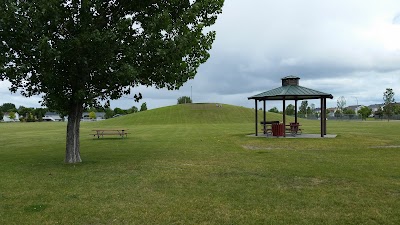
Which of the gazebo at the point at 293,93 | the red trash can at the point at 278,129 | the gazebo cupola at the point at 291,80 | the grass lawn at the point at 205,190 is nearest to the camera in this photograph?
the grass lawn at the point at 205,190

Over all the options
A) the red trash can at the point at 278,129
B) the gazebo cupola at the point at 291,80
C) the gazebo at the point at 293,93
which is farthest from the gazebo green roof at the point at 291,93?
the red trash can at the point at 278,129

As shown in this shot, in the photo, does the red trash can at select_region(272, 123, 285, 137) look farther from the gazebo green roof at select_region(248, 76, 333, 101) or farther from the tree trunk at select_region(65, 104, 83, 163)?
the tree trunk at select_region(65, 104, 83, 163)

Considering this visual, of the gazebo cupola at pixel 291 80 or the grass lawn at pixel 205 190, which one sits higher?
the gazebo cupola at pixel 291 80

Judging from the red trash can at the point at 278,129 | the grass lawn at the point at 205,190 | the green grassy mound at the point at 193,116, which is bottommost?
the grass lawn at the point at 205,190

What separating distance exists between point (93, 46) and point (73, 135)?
12.0 ft

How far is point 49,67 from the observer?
12.0m

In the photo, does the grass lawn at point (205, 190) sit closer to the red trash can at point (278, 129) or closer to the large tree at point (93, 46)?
the large tree at point (93, 46)

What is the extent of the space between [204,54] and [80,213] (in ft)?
30.4

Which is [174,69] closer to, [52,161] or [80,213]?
[52,161]

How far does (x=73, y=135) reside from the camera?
13.6 meters

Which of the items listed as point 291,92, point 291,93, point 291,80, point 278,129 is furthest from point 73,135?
point 291,80

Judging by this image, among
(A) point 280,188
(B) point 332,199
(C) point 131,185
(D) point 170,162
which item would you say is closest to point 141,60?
(D) point 170,162

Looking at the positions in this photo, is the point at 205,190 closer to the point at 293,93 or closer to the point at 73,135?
the point at 73,135

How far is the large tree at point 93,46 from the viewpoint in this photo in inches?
454
